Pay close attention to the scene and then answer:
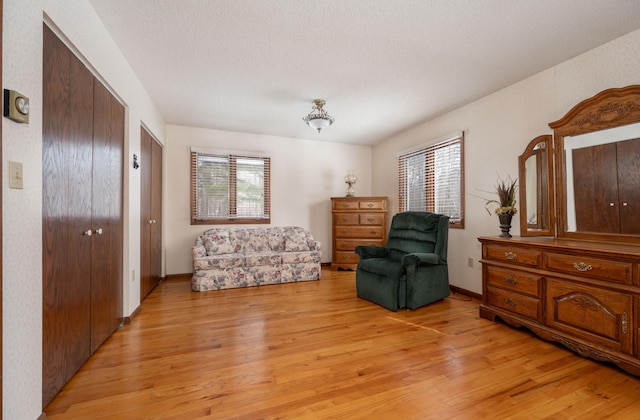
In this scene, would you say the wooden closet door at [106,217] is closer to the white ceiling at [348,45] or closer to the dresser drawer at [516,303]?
the white ceiling at [348,45]

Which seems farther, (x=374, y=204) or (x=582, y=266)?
(x=374, y=204)

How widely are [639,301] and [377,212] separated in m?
3.39

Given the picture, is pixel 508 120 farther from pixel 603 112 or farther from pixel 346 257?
pixel 346 257

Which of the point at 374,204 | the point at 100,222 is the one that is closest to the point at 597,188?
the point at 374,204

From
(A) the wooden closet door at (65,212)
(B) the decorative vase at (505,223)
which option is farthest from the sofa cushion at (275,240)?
(B) the decorative vase at (505,223)

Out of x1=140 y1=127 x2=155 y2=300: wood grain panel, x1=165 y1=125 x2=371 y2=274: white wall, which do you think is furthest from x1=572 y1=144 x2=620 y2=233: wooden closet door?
x1=140 y1=127 x2=155 y2=300: wood grain panel

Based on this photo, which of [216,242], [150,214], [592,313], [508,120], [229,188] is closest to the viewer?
[592,313]

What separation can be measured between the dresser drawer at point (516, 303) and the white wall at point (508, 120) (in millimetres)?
754

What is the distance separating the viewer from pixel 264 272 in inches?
161

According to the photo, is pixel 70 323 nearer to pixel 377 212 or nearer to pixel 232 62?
pixel 232 62

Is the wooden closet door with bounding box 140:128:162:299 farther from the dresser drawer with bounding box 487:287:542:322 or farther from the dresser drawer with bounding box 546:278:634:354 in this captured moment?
the dresser drawer with bounding box 546:278:634:354

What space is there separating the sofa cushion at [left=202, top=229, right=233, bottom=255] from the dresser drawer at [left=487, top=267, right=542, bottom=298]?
3.51 m

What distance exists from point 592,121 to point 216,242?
456 centimetres

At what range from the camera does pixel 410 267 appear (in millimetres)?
2965
